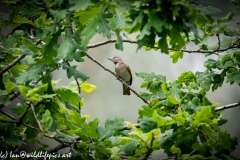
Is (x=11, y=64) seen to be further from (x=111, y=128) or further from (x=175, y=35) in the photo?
(x=175, y=35)

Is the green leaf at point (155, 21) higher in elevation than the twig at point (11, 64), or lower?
higher

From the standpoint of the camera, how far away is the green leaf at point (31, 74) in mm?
1210

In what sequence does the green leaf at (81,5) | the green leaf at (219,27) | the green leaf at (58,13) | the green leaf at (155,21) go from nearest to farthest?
the green leaf at (155,21) < the green leaf at (81,5) < the green leaf at (58,13) < the green leaf at (219,27)

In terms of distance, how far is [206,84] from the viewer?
1.66m

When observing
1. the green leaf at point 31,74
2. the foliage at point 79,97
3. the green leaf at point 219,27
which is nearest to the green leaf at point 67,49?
the foliage at point 79,97

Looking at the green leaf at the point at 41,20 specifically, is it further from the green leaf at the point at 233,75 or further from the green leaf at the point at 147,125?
the green leaf at the point at 233,75

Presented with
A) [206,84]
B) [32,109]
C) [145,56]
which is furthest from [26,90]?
[145,56]

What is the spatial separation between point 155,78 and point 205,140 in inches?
22.8

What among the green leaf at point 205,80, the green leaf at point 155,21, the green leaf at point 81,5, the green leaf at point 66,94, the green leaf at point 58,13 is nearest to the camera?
the green leaf at point 155,21

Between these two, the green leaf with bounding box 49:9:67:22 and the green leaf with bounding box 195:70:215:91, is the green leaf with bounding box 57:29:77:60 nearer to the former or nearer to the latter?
the green leaf with bounding box 49:9:67:22

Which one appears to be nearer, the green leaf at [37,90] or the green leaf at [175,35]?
the green leaf at [175,35]

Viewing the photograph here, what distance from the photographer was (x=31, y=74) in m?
1.23

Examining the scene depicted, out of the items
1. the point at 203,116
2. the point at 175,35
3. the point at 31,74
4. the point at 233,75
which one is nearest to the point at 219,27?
the point at 233,75

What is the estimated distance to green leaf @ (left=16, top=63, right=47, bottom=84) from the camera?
121cm
